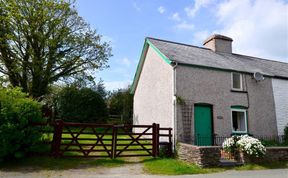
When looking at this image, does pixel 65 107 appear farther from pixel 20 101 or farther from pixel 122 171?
pixel 122 171

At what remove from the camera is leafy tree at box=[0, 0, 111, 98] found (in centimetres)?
2177

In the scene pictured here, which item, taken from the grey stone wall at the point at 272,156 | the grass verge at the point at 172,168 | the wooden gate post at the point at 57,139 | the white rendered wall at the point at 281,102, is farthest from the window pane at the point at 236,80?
the wooden gate post at the point at 57,139

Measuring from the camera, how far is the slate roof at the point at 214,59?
14.6m

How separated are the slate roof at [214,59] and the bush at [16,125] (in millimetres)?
7554

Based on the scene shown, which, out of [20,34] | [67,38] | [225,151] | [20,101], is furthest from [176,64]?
[20,34]

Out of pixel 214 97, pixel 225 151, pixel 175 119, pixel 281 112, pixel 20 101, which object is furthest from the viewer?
pixel 281 112

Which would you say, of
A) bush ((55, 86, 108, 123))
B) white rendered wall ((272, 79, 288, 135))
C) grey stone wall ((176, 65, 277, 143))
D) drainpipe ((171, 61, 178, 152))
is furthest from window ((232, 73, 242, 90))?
bush ((55, 86, 108, 123))

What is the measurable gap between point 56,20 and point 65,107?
821 centimetres

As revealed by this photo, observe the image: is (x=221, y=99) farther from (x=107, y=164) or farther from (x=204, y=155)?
(x=107, y=164)

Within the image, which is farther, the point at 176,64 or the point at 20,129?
the point at 176,64

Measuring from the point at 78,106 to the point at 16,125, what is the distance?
10.8 meters

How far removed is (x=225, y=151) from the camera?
11578mm

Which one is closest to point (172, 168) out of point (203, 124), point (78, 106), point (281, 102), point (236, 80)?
point (203, 124)

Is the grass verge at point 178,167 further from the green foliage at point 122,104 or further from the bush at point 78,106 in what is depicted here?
the green foliage at point 122,104
